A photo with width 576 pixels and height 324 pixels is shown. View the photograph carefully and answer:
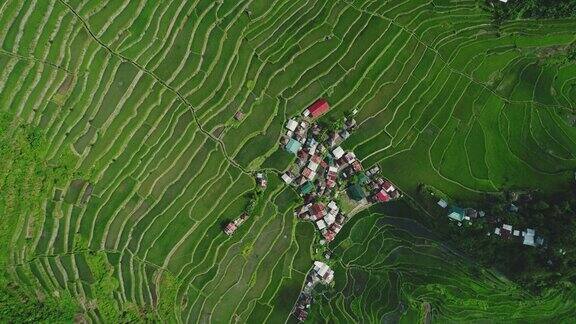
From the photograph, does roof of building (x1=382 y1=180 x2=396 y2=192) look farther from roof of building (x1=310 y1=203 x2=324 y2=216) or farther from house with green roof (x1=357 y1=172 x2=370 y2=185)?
roof of building (x1=310 y1=203 x2=324 y2=216)

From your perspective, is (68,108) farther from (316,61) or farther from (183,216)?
(316,61)

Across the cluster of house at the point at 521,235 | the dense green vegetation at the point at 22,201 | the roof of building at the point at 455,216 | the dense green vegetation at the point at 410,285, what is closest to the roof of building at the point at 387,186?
the dense green vegetation at the point at 410,285

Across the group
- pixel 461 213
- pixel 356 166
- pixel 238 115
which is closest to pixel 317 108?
pixel 356 166

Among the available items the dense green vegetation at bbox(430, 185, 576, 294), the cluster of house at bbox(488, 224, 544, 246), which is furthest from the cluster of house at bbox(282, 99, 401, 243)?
the cluster of house at bbox(488, 224, 544, 246)

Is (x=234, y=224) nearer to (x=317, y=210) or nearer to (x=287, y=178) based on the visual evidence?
(x=287, y=178)

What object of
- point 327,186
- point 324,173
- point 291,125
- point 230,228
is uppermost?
point 291,125
